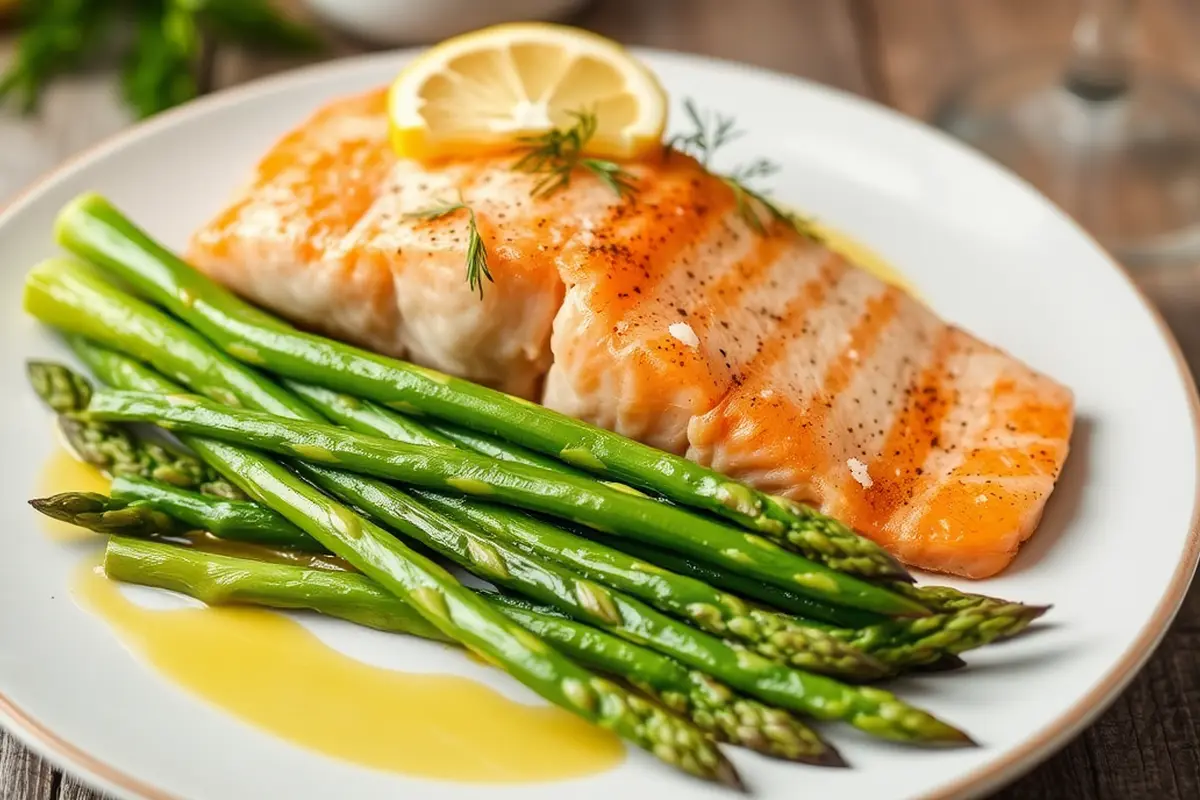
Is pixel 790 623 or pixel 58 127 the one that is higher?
pixel 790 623

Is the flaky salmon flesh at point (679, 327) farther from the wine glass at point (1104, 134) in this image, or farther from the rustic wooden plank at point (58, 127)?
the wine glass at point (1104, 134)

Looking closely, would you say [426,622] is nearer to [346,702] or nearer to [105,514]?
[346,702]

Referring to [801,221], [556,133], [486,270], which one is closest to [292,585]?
[486,270]

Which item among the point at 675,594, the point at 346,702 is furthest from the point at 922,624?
the point at 346,702

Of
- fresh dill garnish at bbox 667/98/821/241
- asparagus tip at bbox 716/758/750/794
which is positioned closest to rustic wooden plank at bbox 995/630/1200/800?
asparagus tip at bbox 716/758/750/794

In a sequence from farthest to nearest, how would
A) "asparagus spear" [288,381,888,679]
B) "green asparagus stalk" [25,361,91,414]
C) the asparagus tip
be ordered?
"green asparagus stalk" [25,361,91,414] < "asparagus spear" [288,381,888,679] < the asparagus tip

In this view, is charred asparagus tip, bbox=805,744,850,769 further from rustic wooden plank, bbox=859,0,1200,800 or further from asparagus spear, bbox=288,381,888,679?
rustic wooden plank, bbox=859,0,1200,800
